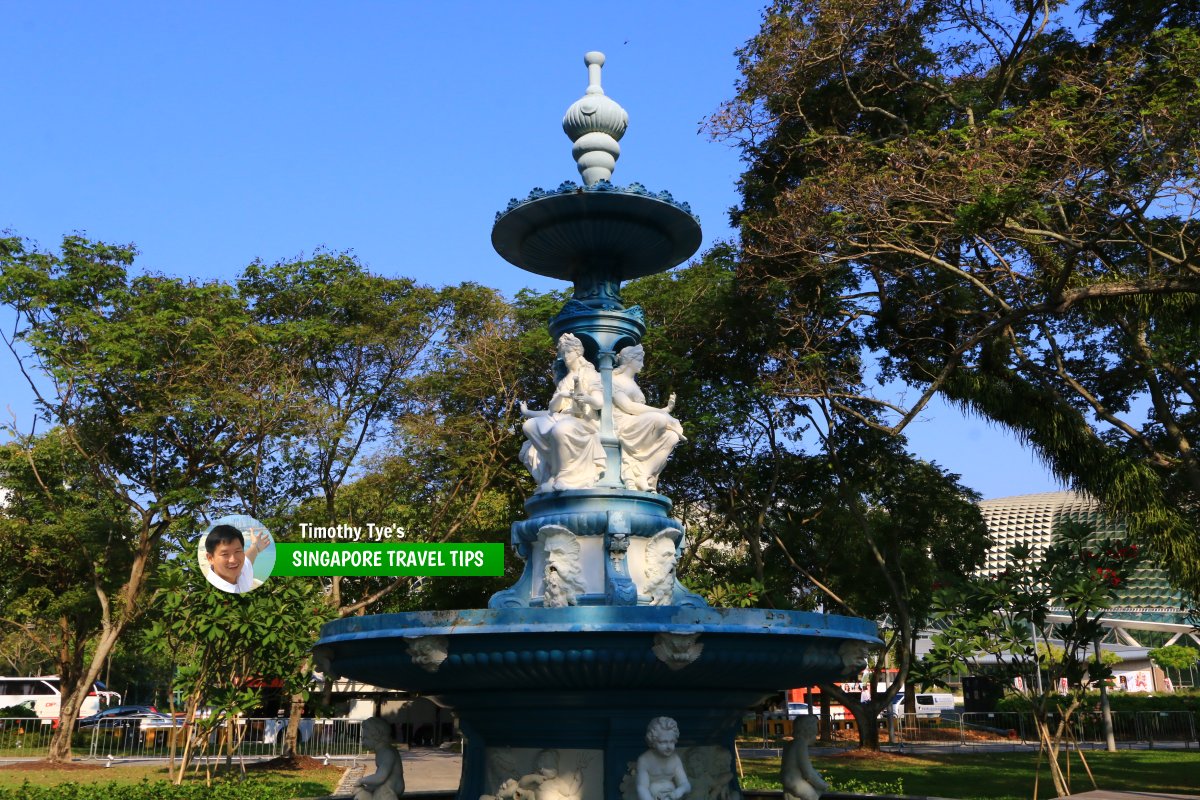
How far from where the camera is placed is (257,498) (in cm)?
2370

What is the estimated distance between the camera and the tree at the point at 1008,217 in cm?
1308

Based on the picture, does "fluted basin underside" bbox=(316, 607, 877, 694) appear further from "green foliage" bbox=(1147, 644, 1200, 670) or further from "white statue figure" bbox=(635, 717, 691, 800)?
"green foliage" bbox=(1147, 644, 1200, 670)

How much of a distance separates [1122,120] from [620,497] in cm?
904

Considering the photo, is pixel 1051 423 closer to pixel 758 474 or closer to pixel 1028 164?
pixel 1028 164

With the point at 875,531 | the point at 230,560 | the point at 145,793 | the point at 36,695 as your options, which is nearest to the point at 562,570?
the point at 145,793

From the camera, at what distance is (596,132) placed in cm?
996

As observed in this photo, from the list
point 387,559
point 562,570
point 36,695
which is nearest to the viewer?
point 562,570

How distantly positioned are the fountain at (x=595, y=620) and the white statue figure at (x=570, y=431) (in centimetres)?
1

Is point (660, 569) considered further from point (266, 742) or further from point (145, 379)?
point (266, 742)

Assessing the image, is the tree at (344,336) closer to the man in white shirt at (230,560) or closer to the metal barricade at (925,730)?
the man in white shirt at (230,560)

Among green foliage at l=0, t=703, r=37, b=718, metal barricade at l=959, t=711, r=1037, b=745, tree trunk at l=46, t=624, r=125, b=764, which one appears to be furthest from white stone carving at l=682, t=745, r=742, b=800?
green foliage at l=0, t=703, r=37, b=718

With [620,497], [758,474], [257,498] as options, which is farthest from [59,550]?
[620,497]

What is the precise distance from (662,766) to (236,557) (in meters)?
12.1

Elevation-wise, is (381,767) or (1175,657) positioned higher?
(1175,657)
